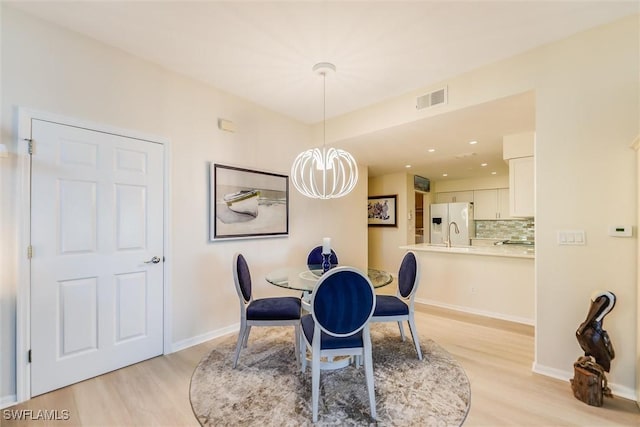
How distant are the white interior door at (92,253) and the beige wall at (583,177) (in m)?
3.40

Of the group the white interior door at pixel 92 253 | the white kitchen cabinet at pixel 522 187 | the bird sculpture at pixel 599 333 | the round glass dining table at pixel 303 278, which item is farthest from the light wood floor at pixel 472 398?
the white kitchen cabinet at pixel 522 187

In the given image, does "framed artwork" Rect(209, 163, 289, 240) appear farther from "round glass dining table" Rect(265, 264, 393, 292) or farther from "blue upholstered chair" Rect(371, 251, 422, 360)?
"blue upholstered chair" Rect(371, 251, 422, 360)

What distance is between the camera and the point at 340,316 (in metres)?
1.84

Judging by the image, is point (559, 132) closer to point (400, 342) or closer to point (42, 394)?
point (400, 342)

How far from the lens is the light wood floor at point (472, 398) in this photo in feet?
5.84

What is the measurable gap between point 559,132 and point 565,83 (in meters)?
0.39

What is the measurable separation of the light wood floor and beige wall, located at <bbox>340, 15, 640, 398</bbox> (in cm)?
29

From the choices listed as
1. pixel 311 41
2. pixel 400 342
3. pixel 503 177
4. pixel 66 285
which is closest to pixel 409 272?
pixel 400 342

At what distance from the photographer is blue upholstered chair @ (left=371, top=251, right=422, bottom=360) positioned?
253 centimetres

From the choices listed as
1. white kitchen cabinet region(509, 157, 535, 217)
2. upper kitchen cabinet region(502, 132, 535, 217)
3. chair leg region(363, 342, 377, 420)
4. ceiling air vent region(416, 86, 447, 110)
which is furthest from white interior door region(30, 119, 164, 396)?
white kitchen cabinet region(509, 157, 535, 217)

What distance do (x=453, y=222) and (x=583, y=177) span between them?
4.75m

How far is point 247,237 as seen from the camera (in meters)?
3.36

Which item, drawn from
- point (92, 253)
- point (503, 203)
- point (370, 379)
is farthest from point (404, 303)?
point (503, 203)

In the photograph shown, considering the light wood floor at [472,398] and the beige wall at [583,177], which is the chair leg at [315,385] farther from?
the beige wall at [583,177]
